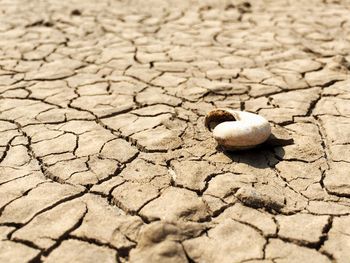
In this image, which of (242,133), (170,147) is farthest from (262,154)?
(170,147)

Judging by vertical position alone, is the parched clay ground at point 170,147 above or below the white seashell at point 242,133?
below

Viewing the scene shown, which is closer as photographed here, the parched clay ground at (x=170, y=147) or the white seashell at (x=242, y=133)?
the parched clay ground at (x=170, y=147)

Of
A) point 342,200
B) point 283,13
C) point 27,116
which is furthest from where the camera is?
point 283,13

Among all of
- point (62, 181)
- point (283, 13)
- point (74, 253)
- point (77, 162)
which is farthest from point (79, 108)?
point (283, 13)

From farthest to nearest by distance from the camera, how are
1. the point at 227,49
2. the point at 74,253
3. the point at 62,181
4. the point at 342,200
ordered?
the point at 227,49, the point at 62,181, the point at 342,200, the point at 74,253

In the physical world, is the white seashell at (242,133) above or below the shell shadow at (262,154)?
above

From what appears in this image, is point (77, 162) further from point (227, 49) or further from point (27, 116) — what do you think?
point (227, 49)

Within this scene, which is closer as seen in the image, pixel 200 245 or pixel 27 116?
pixel 200 245

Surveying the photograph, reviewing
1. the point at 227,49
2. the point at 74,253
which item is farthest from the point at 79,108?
the point at 227,49
